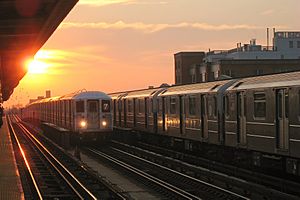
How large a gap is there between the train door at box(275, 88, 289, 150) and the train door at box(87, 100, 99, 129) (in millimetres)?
17463

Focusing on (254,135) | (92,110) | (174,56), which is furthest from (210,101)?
(174,56)

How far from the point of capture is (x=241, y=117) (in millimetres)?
17312

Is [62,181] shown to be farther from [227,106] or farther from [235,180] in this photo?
[235,180]

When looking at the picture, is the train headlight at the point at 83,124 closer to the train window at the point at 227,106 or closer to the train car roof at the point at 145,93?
the train car roof at the point at 145,93

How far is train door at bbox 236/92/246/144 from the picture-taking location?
17062 millimetres

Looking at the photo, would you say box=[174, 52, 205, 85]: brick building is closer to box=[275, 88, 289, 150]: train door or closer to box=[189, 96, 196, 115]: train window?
box=[189, 96, 196, 115]: train window

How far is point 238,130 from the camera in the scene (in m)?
17.5

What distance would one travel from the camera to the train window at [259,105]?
51.4 feet

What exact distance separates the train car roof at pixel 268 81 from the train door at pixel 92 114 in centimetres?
1370

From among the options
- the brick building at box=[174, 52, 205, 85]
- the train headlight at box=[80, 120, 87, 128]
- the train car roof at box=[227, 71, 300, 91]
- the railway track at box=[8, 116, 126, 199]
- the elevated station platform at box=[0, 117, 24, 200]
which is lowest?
the railway track at box=[8, 116, 126, 199]

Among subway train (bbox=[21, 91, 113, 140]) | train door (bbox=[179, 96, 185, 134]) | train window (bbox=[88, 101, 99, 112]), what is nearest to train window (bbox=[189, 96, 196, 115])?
train door (bbox=[179, 96, 185, 134])

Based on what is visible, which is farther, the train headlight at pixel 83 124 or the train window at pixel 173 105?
the train headlight at pixel 83 124

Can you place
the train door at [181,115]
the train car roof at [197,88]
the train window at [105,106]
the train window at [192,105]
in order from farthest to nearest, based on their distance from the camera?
the train window at [105,106], the train door at [181,115], the train window at [192,105], the train car roof at [197,88]

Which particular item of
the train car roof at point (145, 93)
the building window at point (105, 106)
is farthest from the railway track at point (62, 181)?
the train car roof at point (145, 93)
